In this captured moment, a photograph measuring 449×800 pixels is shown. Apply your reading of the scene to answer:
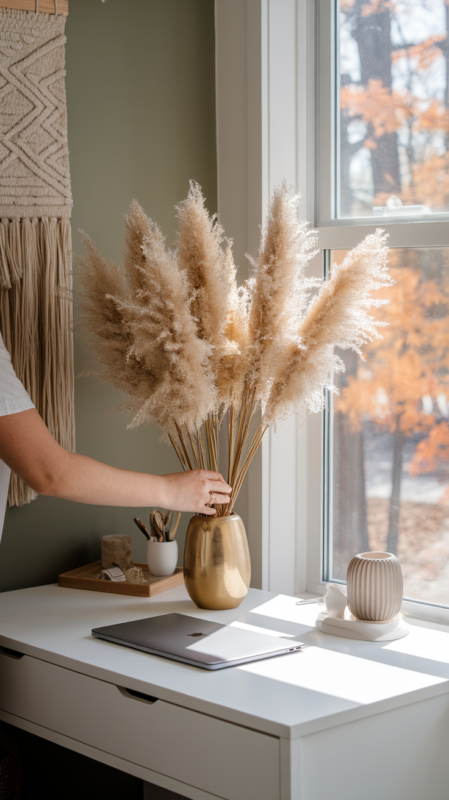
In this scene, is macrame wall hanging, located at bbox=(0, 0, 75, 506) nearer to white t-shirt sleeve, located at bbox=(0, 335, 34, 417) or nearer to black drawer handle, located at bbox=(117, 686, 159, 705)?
white t-shirt sleeve, located at bbox=(0, 335, 34, 417)

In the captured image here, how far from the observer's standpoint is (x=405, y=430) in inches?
71.6

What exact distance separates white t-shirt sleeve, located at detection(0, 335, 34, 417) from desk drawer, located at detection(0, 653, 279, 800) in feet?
1.54

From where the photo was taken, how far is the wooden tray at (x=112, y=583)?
1.65 metres

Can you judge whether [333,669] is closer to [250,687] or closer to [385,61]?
[250,687]

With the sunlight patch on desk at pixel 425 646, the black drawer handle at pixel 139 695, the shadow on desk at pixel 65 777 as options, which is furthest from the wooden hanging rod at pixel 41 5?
the shadow on desk at pixel 65 777

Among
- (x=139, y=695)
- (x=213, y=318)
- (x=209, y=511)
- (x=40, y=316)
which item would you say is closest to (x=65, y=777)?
(x=139, y=695)

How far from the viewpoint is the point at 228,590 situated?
1.52 metres

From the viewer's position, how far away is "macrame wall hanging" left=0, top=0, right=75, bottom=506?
1653 millimetres

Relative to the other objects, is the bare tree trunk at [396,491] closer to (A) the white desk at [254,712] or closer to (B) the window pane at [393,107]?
(A) the white desk at [254,712]

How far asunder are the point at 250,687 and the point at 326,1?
1665 mm

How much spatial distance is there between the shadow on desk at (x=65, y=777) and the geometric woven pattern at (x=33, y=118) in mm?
1279

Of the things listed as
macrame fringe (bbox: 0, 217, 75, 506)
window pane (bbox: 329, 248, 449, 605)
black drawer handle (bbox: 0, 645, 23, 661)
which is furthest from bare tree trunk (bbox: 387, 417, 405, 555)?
black drawer handle (bbox: 0, 645, 23, 661)

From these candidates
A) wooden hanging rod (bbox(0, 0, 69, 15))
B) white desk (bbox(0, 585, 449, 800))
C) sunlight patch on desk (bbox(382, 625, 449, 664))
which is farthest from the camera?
wooden hanging rod (bbox(0, 0, 69, 15))

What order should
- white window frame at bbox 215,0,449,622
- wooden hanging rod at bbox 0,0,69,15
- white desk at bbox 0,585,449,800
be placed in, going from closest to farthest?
white desk at bbox 0,585,449,800 → wooden hanging rod at bbox 0,0,69,15 → white window frame at bbox 215,0,449,622
